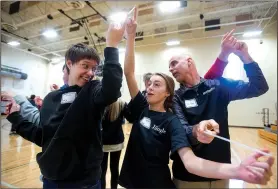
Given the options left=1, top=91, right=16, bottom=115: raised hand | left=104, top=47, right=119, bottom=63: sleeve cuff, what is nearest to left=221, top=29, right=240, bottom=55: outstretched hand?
left=104, top=47, right=119, bottom=63: sleeve cuff

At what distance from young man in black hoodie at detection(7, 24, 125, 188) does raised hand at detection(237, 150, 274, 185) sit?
0.40 meters

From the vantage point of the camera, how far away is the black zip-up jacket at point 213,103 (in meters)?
0.79

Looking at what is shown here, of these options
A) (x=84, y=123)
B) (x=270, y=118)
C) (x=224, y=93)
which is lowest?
(x=270, y=118)

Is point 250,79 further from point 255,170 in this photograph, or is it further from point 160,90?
point 255,170

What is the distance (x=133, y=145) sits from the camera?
32.4 inches

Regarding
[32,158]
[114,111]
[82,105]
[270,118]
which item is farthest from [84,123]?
[270,118]

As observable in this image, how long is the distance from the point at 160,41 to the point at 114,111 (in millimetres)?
7061

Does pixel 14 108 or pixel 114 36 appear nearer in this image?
pixel 114 36

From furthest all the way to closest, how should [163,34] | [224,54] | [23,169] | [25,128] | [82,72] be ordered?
[163,34] < [23,169] < [224,54] < [25,128] < [82,72]

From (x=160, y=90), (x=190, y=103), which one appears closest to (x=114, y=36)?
(x=160, y=90)

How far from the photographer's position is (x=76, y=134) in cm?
63

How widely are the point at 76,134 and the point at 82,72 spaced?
0.24 meters

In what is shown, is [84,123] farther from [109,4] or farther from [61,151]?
[109,4]

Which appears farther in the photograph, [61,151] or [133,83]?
[133,83]
